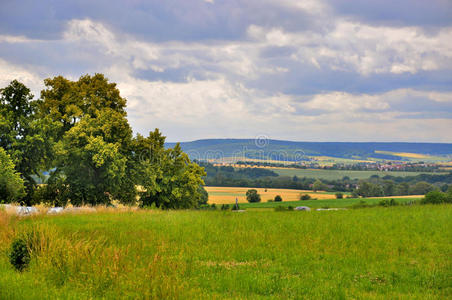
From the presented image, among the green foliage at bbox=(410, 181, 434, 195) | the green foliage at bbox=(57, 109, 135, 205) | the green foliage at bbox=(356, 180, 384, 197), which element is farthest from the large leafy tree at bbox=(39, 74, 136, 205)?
the green foliage at bbox=(410, 181, 434, 195)

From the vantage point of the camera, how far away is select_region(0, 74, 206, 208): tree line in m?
33.9

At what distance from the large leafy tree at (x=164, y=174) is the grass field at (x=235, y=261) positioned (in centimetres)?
1726

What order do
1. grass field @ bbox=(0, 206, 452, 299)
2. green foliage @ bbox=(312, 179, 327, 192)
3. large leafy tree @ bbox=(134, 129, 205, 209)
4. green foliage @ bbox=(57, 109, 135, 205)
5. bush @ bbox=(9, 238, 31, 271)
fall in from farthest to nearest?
1. green foliage @ bbox=(312, 179, 327, 192)
2. large leafy tree @ bbox=(134, 129, 205, 209)
3. green foliage @ bbox=(57, 109, 135, 205)
4. bush @ bbox=(9, 238, 31, 271)
5. grass field @ bbox=(0, 206, 452, 299)

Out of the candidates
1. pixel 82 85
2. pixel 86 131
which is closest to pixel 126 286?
pixel 86 131

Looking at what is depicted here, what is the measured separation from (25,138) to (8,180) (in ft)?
21.2

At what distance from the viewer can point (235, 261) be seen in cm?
1341

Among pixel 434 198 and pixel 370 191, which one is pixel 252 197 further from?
pixel 434 198

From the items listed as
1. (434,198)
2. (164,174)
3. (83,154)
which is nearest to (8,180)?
(83,154)

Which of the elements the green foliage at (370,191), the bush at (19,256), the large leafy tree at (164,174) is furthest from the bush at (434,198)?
the green foliage at (370,191)

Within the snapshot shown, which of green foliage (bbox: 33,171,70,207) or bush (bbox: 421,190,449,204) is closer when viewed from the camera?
green foliage (bbox: 33,171,70,207)

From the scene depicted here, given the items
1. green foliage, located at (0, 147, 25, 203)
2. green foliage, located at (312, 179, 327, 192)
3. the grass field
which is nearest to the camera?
the grass field

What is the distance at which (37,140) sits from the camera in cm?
3466

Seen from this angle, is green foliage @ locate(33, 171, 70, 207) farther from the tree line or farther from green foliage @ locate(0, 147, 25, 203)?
green foliage @ locate(0, 147, 25, 203)

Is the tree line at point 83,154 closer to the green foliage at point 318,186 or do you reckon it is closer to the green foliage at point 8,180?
the green foliage at point 8,180
